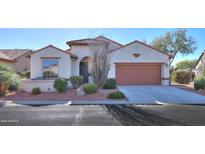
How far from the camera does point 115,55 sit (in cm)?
2005

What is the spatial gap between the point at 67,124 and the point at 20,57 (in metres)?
23.7

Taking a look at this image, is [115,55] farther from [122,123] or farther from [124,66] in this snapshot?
[122,123]

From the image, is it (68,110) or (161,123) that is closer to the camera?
(161,123)

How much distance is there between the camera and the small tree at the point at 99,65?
50.6 ft

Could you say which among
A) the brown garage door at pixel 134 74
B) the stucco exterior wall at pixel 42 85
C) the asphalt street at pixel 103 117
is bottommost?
the asphalt street at pixel 103 117

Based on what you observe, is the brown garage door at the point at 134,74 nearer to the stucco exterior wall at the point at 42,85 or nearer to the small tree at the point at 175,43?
the stucco exterior wall at the point at 42,85

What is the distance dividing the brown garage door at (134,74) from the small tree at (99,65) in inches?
182

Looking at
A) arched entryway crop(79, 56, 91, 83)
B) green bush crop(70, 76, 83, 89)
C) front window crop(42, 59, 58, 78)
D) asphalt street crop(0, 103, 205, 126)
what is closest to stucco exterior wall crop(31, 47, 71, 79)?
front window crop(42, 59, 58, 78)

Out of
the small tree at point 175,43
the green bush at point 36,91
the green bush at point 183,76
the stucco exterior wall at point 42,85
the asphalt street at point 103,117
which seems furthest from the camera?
the small tree at point 175,43

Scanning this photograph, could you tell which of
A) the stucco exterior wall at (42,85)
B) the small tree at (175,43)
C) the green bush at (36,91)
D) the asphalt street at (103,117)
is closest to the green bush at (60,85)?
the stucco exterior wall at (42,85)

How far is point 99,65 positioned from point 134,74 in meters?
5.66

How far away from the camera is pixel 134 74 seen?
20.0 meters

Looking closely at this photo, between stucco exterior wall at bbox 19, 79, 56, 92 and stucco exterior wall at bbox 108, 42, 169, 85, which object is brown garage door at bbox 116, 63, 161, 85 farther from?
stucco exterior wall at bbox 19, 79, 56, 92

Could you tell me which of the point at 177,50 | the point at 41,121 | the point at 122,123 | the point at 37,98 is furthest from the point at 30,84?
the point at 177,50
